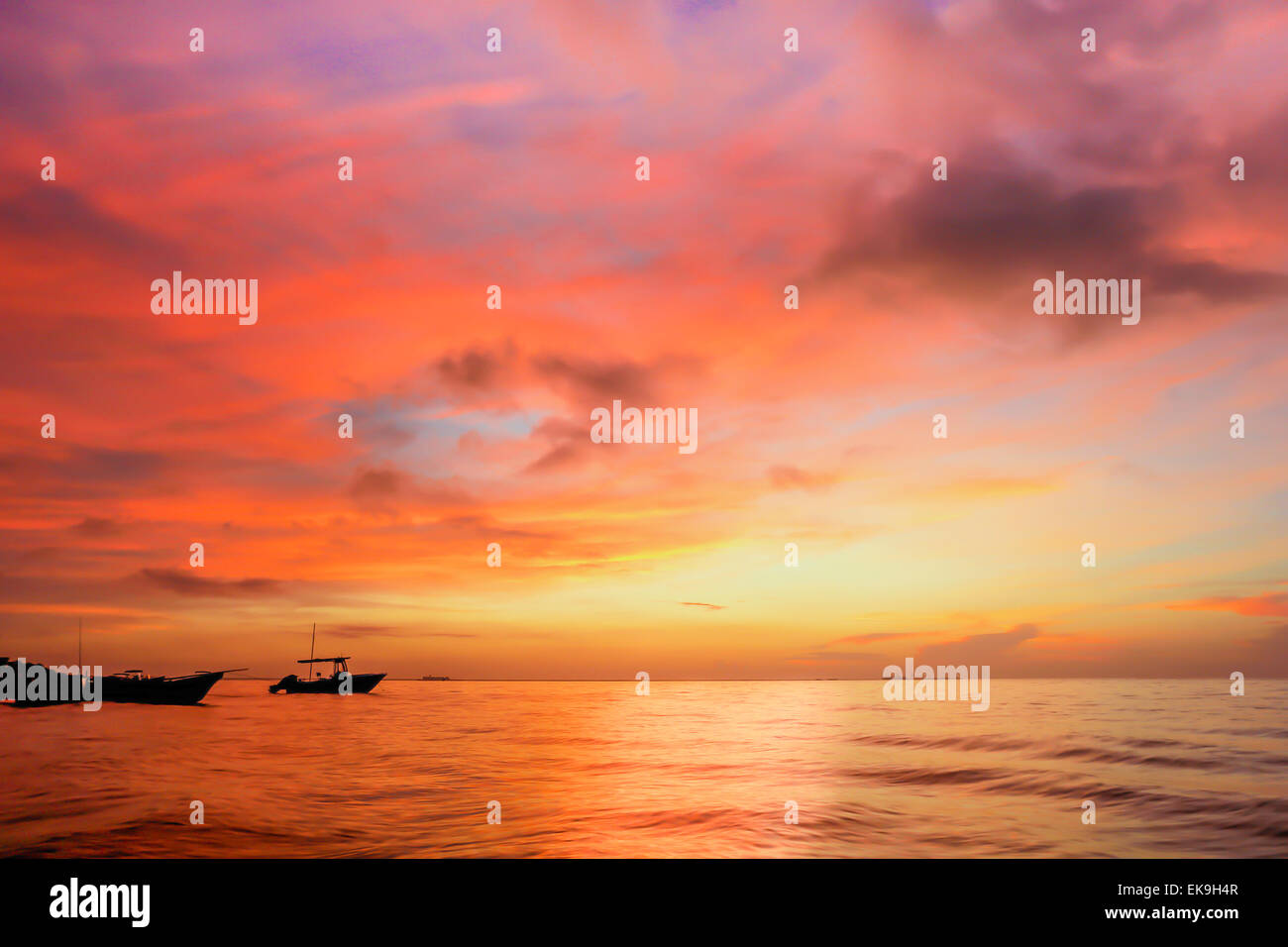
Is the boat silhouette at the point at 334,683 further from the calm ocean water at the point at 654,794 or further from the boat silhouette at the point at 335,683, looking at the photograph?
the calm ocean water at the point at 654,794

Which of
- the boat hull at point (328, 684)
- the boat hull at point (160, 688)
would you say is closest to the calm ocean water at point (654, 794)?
the boat hull at point (160, 688)

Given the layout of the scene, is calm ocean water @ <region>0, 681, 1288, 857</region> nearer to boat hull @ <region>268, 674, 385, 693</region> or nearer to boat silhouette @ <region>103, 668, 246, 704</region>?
boat silhouette @ <region>103, 668, 246, 704</region>

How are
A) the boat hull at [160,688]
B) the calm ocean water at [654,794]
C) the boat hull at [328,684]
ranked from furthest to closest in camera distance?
the boat hull at [328,684], the boat hull at [160,688], the calm ocean water at [654,794]

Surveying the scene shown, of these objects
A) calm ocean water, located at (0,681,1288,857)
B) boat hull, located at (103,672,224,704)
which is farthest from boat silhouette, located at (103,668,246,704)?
calm ocean water, located at (0,681,1288,857)

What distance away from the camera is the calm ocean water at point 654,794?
68.8 feet

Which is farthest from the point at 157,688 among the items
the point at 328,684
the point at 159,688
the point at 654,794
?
the point at 654,794

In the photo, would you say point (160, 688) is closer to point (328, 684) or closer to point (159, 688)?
point (159, 688)

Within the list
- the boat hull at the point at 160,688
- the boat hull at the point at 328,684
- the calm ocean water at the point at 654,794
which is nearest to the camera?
the calm ocean water at the point at 654,794

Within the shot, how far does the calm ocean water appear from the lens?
2098cm
